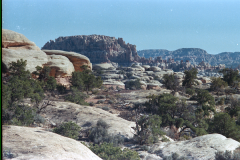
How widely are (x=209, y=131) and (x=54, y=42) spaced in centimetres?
14061

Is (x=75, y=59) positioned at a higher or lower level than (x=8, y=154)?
higher

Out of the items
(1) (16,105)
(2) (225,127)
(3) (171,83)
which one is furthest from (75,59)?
(2) (225,127)

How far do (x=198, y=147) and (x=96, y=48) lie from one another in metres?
129

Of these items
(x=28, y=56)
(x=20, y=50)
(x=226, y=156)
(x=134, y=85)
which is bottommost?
(x=134, y=85)

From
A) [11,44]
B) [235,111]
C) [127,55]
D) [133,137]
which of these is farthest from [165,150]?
[127,55]

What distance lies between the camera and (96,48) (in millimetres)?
134250

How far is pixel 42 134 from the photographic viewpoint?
655 cm

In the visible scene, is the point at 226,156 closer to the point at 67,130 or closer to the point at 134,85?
the point at 67,130

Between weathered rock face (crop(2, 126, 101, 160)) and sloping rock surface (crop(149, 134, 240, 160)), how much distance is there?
14.9 feet

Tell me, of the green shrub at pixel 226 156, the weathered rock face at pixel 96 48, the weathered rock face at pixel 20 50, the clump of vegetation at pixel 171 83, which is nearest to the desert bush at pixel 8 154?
the green shrub at pixel 226 156

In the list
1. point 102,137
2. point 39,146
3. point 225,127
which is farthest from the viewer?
point 225,127

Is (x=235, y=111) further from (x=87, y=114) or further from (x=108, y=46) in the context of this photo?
(x=108, y=46)

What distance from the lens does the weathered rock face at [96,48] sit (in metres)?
129

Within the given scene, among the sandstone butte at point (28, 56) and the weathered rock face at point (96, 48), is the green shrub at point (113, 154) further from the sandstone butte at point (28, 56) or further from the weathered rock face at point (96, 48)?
the weathered rock face at point (96, 48)
